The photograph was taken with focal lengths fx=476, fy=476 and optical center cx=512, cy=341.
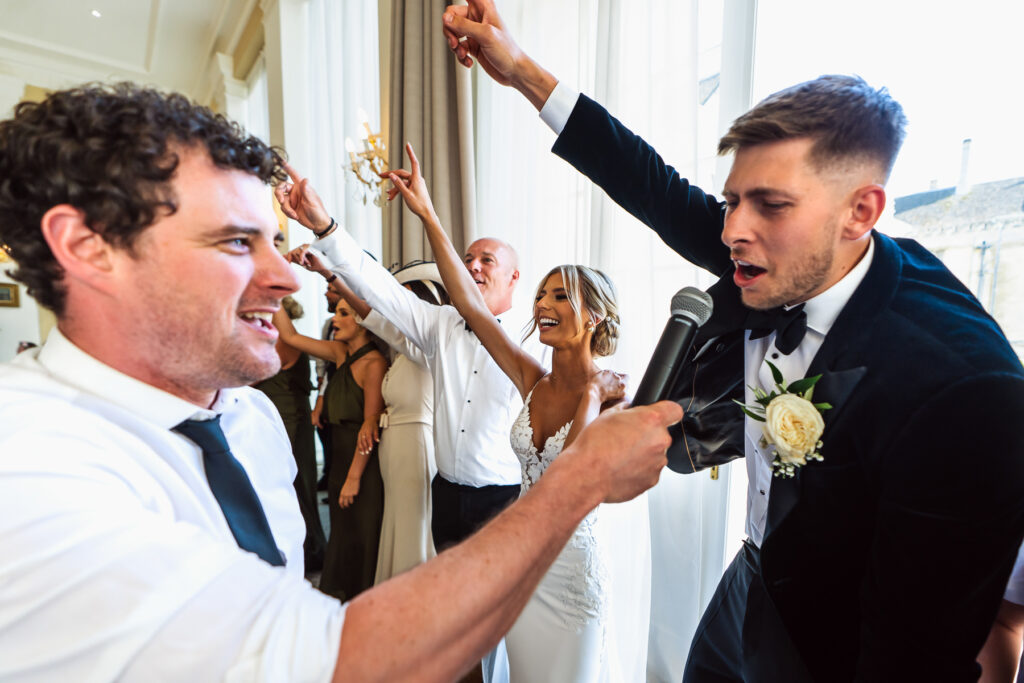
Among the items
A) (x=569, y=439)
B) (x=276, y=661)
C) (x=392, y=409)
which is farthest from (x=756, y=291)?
(x=392, y=409)

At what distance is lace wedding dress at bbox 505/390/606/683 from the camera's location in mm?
1602

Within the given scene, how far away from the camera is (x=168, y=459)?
75cm

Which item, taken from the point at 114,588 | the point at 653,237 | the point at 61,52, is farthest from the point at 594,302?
the point at 61,52

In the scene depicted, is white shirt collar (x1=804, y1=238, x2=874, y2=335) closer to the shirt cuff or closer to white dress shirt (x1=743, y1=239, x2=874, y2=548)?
white dress shirt (x1=743, y1=239, x2=874, y2=548)

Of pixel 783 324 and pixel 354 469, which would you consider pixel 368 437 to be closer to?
pixel 354 469

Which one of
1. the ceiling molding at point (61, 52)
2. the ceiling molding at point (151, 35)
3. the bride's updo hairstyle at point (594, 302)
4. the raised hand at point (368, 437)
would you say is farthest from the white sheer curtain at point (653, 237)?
the ceiling molding at point (61, 52)

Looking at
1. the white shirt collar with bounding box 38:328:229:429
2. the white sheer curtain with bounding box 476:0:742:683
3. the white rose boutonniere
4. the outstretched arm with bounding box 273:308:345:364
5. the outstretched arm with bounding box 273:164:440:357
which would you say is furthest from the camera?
the outstretched arm with bounding box 273:308:345:364

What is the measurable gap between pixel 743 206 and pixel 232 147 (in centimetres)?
96

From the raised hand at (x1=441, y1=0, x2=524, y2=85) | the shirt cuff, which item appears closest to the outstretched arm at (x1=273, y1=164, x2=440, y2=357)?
the raised hand at (x1=441, y1=0, x2=524, y2=85)

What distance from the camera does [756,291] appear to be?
99cm

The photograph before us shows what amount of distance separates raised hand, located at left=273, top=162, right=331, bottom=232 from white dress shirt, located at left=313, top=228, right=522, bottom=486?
0.27 ft

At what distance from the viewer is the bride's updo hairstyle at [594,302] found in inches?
69.4

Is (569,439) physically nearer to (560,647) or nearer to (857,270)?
(560,647)

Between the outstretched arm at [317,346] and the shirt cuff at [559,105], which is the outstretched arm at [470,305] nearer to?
the shirt cuff at [559,105]
